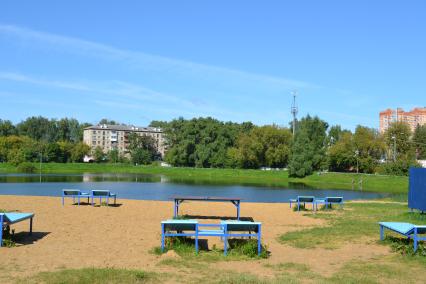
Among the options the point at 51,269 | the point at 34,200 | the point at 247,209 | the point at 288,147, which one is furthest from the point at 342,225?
the point at 288,147

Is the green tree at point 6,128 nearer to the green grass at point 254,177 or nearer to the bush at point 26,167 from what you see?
the green grass at point 254,177

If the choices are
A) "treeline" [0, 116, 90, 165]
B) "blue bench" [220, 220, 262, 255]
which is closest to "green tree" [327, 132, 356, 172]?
"treeline" [0, 116, 90, 165]

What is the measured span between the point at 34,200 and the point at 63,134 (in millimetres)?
133474

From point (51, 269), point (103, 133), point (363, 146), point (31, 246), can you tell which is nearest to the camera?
point (51, 269)

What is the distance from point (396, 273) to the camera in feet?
29.4

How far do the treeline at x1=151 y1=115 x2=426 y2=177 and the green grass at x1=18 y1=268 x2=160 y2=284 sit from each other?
6125 centimetres

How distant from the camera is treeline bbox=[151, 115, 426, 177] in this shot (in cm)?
7325

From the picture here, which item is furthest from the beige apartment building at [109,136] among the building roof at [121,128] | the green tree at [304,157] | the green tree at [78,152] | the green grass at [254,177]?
the green tree at [304,157]

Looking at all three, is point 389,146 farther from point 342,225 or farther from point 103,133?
point 103,133

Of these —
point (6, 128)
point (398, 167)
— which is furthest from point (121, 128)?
point (398, 167)

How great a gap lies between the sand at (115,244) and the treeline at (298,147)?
53.0 metres

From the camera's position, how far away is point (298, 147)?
73.1 m

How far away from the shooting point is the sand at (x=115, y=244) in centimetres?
938

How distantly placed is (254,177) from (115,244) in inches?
2585
